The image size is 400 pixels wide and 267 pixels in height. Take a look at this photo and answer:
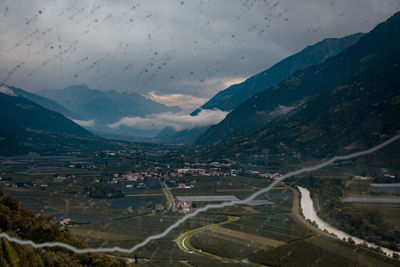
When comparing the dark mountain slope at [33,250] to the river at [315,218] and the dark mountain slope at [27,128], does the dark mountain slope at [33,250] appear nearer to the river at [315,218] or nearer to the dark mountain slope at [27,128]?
the river at [315,218]

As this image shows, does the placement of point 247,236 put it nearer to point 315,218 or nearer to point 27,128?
point 315,218

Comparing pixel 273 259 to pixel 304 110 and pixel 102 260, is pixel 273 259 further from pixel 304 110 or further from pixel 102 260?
pixel 304 110

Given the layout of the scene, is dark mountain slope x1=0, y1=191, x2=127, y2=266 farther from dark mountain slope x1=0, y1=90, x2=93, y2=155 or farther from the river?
dark mountain slope x1=0, y1=90, x2=93, y2=155

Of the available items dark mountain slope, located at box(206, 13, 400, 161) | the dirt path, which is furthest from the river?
dark mountain slope, located at box(206, 13, 400, 161)

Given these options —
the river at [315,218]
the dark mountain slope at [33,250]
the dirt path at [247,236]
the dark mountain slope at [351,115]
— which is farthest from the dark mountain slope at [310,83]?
the dark mountain slope at [33,250]

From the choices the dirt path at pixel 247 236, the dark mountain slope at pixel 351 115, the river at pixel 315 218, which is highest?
the dark mountain slope at pixel 351 115

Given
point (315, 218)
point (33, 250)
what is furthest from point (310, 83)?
point (33, 250)
